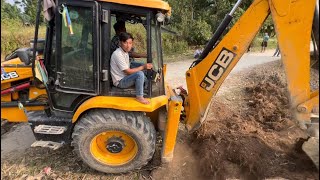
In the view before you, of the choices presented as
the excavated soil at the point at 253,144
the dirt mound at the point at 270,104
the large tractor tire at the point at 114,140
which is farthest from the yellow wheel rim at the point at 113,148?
the dirt mound at the point at 270,104

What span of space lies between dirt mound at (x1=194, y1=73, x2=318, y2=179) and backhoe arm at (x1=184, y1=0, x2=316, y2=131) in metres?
0.54

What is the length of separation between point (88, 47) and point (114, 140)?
122cm

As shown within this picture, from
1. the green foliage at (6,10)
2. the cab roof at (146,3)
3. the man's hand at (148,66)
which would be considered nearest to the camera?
the green foliage at (6,10)

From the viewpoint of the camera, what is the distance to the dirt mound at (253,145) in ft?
12.5

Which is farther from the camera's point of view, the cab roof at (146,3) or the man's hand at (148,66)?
the man's hand at (148,66)

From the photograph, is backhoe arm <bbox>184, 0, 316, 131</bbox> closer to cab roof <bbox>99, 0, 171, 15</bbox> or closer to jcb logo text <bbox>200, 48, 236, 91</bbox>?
jcb logo text <bbox>200, 48, 236, 91</bbox>

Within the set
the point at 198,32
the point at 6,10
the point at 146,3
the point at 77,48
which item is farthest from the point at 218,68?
the point at 198,32

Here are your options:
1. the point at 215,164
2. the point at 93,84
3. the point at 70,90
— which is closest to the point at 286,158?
the point at 215,164

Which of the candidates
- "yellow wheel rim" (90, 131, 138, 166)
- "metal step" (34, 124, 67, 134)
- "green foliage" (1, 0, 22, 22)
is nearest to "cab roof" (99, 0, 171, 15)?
"green foliage" (1, 0, 22, 22)

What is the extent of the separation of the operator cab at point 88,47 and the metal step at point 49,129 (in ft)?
0.87

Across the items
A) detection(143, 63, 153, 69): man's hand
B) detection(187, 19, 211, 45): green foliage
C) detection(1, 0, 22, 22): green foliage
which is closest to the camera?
detection(1, 0, 22, 22): green foliage

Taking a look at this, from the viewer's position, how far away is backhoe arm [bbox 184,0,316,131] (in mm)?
3408

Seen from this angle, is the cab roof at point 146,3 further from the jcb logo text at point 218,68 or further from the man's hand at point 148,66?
the jcb logo text at point 218,68

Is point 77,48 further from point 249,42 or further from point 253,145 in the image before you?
point 253,145
